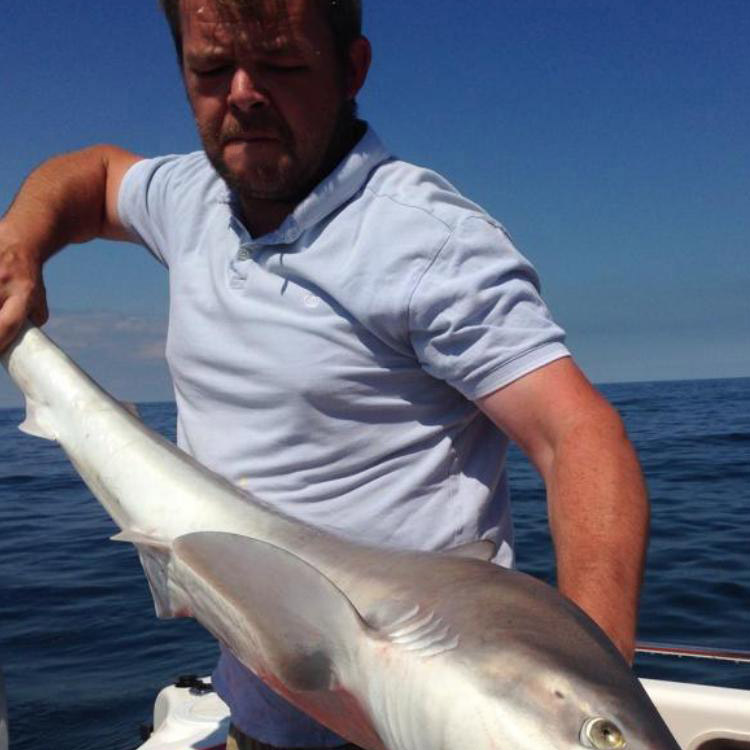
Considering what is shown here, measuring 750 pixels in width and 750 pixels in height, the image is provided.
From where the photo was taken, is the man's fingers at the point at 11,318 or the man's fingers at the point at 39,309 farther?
the man's fingers at the point at 39,309

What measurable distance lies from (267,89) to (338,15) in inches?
11.5

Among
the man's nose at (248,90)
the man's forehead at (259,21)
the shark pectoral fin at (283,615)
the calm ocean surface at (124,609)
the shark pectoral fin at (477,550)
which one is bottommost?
the calm ocean surface at (124,609)

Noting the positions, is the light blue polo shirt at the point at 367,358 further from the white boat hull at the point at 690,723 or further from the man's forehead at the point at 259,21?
the white boat hull at the point at 690,723

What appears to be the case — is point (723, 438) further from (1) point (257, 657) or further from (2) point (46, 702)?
(1) point (257, 657)

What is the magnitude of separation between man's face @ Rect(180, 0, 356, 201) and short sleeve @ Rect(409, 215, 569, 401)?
0.57m

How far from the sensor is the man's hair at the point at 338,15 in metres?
2.41

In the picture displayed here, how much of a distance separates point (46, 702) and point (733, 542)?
Result: 6.96 metres

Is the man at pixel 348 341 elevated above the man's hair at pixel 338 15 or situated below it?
below

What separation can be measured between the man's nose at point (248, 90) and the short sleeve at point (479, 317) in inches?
26.1

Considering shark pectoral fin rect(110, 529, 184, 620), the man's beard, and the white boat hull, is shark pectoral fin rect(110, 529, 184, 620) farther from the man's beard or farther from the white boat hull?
the white boat hull

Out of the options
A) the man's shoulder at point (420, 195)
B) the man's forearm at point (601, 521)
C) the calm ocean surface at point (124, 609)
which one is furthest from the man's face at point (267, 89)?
the calm ocean surface at point (124, 609)

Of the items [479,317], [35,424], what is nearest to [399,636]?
[479,317]

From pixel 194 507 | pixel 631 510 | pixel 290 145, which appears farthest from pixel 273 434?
pixel 631 510

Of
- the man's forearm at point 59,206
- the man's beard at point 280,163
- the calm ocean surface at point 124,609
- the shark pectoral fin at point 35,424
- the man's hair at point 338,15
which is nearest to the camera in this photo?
the man's hair at point 338,15
